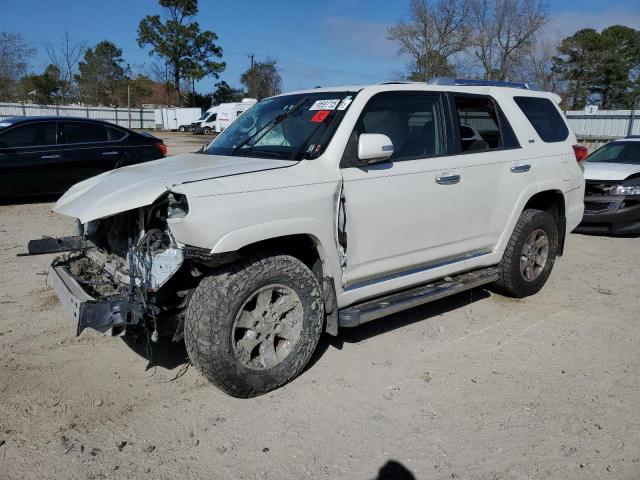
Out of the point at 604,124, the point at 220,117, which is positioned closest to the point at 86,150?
the point at 604,124

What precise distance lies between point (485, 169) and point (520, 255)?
41.9 inches

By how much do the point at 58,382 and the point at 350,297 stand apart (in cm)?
209

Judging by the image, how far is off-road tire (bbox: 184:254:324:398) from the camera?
11.0 feet

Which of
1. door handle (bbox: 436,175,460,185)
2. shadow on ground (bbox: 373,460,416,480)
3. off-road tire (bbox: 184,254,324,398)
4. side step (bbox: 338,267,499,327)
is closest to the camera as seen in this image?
shadow on ground (bbox: 373,460,416,480)

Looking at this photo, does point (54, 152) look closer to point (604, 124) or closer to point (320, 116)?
point (320, 116)

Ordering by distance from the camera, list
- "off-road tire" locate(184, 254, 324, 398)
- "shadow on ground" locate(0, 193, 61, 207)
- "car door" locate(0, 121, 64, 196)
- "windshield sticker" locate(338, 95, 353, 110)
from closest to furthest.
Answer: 1. "off-road tire" locate(184, 254, 324, 398)
2. "windshield sticker" locate(338, 95, 353, 110)
3. "car door" locate(0, 121, 64, 196)
4. "shadow on ground" locate(0, 193, 61, 207)

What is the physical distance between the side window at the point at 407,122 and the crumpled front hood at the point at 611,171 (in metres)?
5.59

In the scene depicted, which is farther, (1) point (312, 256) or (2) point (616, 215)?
(2) point (616, 215)

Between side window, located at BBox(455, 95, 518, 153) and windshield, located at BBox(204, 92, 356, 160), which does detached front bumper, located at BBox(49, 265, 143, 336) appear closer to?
windshield, located at BBox(204, 92, 356, 160)

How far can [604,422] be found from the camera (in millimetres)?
3445

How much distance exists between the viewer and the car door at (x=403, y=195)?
3.94 m

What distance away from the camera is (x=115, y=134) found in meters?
10.4

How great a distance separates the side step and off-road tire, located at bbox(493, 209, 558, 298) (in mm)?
200

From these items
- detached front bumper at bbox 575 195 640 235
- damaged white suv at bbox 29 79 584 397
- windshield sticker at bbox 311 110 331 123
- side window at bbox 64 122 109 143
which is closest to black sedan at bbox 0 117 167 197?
side window at bbox 64 122 109 143
